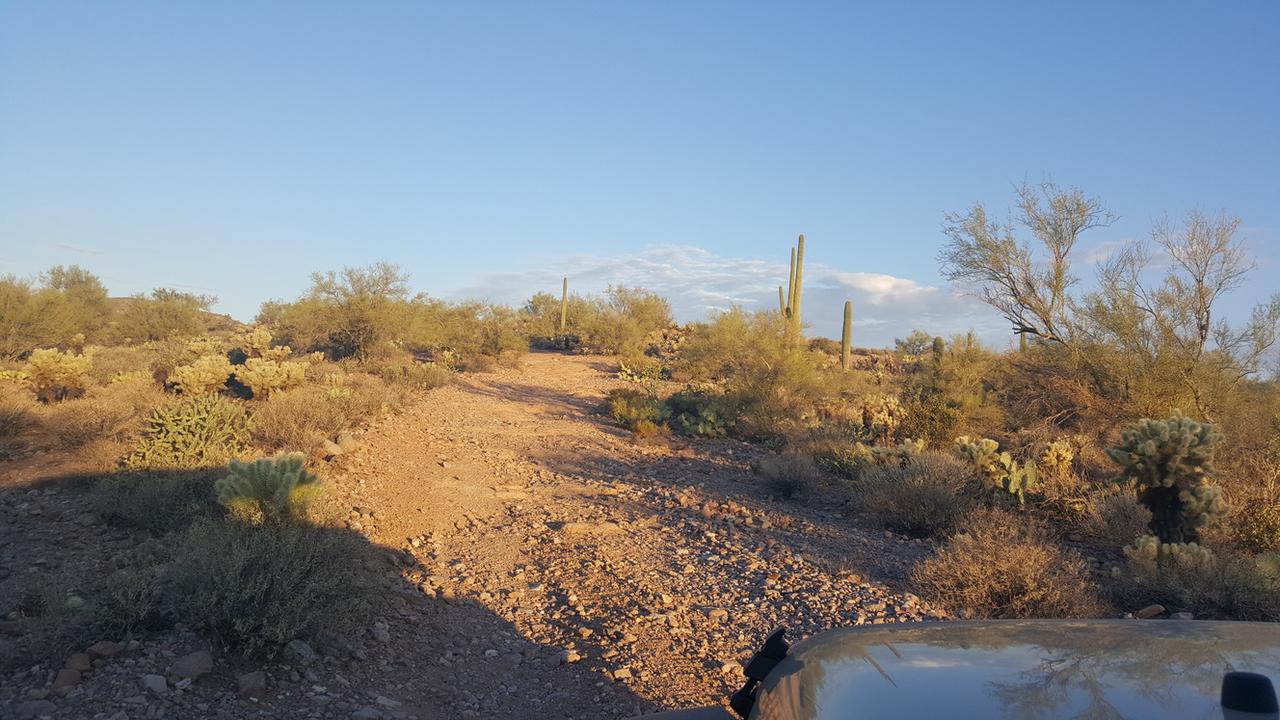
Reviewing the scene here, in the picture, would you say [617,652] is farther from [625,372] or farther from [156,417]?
Answer: [625,372]

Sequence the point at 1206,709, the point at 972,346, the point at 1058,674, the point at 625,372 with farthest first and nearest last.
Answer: the point at 625,372
the point at 972,346
the point at 1058,674
the point at 1206,709

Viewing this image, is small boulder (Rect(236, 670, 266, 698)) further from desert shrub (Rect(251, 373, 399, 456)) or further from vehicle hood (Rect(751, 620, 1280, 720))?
desert shrub (Rect(251, 373, 399, 456))

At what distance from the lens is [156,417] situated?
9156 millimetres

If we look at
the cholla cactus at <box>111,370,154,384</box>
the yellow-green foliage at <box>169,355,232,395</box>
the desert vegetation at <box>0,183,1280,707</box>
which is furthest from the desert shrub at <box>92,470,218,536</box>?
the cholla cactus at <box>111,370,154,384</box>

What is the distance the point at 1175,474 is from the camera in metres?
7.64

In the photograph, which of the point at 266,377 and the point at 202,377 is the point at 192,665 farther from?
the point at 202,377

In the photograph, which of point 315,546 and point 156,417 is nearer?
point 315,546

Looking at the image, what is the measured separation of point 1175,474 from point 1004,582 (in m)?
2.96

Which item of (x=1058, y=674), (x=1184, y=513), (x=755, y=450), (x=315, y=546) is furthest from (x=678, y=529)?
(x=1058, y=674)

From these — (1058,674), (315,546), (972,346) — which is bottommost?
(315,546)

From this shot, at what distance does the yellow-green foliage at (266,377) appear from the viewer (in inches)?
571

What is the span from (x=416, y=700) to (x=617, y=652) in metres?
1.30

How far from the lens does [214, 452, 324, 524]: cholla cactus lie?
6.31 metres

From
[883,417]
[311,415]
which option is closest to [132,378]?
[311,415]
